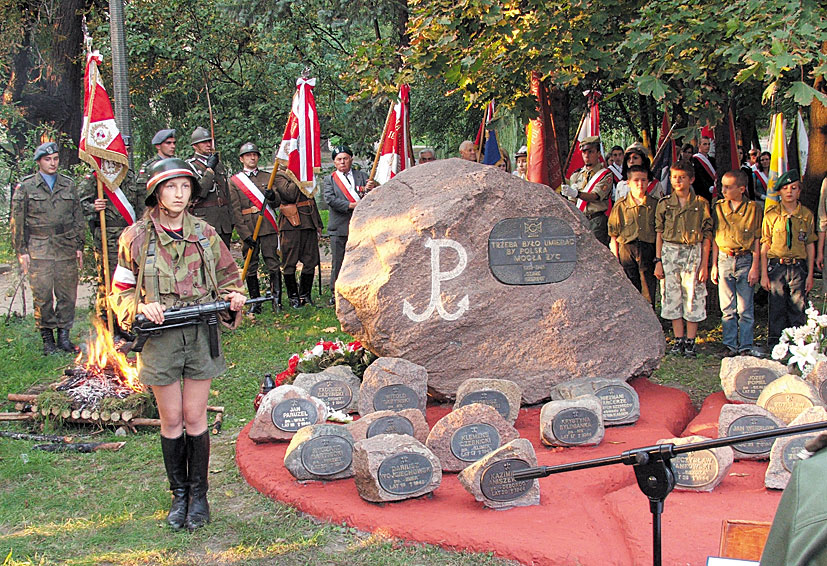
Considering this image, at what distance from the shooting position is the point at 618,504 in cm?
486

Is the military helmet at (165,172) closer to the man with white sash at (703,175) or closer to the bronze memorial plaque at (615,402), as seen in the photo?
the bronze memorial plaque at (615,402)

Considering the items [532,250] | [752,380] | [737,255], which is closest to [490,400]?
[532,250]

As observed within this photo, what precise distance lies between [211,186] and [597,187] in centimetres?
454

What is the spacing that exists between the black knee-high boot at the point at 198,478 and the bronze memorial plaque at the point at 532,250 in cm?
286

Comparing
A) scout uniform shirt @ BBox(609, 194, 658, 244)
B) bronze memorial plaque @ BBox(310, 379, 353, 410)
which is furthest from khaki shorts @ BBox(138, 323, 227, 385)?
scout uniform shirt @ BBox(609, 194, 658, 244)

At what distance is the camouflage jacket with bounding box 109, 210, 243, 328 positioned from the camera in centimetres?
464

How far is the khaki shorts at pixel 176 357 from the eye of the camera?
4.60 m

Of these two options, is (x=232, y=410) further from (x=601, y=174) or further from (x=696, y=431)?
(x=601, y=174)

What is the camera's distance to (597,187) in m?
9.89

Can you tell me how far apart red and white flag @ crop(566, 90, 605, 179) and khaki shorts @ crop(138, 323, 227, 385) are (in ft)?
22.3

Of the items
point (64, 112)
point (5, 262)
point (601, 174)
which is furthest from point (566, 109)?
point (5, 262)

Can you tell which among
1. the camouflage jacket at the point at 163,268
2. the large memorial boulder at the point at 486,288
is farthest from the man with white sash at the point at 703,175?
the camouflage jacket at the point at 163,268

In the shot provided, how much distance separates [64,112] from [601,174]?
9.11 meters

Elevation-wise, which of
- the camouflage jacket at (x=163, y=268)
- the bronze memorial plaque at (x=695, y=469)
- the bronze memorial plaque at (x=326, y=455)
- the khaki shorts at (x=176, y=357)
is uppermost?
the camouflage jacket at (x=163, y=268)
